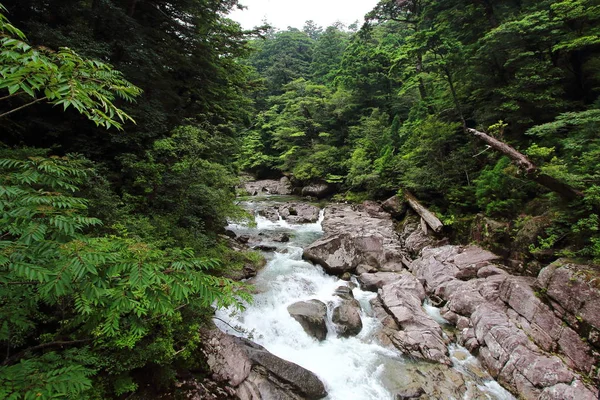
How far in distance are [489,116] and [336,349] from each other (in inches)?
391

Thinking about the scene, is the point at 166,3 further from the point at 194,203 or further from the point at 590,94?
the point at 590,94

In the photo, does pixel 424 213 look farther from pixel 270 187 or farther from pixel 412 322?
pixel 270 187

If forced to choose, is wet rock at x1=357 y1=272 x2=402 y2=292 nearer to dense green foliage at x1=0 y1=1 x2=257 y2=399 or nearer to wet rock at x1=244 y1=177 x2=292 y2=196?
dense green foliage at x1=0 y1=1 x2=257 y2=399

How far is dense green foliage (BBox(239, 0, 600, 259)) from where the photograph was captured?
656 cm

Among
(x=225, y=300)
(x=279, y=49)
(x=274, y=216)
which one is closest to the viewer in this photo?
(x=225, y=300)

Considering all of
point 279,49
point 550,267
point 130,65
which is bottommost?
point 550,267

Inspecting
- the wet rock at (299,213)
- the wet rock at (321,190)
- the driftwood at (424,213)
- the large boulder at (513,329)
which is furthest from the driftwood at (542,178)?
the wet rock at (321,190)

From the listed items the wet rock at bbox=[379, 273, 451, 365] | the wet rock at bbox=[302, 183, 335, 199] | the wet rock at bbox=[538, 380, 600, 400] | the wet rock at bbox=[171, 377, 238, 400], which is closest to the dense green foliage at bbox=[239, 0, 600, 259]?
the wet rock at bbox=[302, 183, 335, 199]

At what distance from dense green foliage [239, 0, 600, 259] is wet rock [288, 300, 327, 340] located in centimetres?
586

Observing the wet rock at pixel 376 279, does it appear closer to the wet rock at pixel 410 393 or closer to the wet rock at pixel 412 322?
the wet rock at pixel 412 322

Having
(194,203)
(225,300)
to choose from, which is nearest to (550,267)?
(225,300)

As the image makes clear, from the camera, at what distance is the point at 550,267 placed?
598cm

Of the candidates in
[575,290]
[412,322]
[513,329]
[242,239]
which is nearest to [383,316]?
[412,322]

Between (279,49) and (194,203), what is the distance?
47.7 metres
